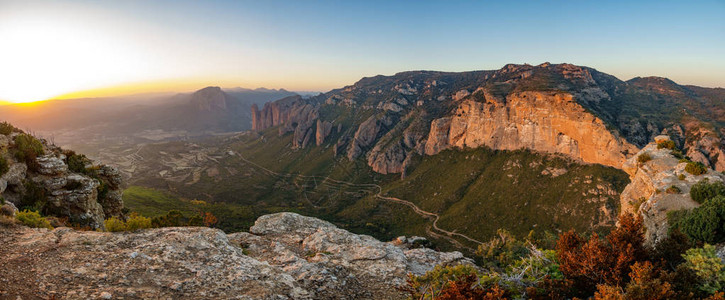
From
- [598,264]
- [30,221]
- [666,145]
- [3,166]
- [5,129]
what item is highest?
[5,129]

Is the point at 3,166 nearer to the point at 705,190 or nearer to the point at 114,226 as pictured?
the point at 114,226

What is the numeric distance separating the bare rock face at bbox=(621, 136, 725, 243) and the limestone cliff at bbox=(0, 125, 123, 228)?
46876mm

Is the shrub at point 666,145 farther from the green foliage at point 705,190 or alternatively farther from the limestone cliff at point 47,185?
the limestone cliff at point 47,185

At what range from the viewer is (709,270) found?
9602 mm

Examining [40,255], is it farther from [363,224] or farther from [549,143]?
[549,143]

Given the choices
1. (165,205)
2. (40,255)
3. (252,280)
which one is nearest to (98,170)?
(40,255)

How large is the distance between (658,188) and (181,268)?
38.8 m

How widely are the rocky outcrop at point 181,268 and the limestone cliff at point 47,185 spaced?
9.71 m

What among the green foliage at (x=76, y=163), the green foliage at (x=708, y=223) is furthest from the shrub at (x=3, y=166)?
the green foliage at (x=708, y=223)

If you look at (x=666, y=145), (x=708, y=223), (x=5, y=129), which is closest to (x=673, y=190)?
(x=708, y=223)

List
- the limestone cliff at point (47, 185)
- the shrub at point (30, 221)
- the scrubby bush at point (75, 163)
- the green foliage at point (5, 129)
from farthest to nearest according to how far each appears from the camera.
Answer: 1. the scrubby bush at point (75, 163)
2. the green foliage at point (5, 129)
3. the limestone cliff at point (47, 185)
4. the shrub at point (30, 221)

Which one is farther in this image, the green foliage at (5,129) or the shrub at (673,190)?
the shrub at (673,190)

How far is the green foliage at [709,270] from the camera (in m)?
9.30

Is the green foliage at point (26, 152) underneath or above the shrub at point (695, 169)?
above
